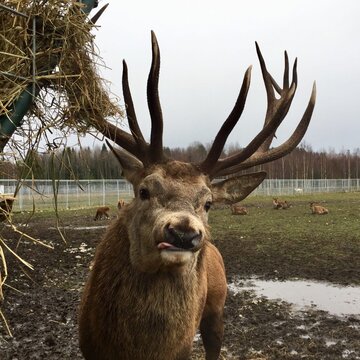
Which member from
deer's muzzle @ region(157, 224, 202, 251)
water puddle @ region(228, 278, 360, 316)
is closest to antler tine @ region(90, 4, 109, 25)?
deer's muzzle @ region(157, 224, 202, 251)

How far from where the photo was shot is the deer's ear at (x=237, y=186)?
5742 millimetres

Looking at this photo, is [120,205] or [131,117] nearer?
[131,117]

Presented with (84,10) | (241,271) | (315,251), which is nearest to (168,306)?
→ (84,10)

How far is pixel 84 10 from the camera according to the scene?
405 cm

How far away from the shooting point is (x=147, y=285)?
4.59m

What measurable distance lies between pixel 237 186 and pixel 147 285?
1.81 m

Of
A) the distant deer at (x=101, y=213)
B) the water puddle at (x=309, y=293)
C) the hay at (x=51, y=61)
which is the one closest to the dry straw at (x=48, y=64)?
the hay at (x=51, y=61)

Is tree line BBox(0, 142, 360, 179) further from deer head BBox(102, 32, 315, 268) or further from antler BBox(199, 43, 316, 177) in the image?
antler BBox(199, 43, 316, 177)

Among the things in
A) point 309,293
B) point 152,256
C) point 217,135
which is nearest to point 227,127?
point 217,135

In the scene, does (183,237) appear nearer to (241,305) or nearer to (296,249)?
(241,305)

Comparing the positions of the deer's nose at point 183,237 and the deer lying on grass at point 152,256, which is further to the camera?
the deer lying on grass at point 152,256

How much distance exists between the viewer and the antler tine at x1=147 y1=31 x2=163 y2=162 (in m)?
4.56

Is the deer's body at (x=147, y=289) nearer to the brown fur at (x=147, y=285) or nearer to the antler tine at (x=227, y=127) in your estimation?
the brown fur at (x=147, y=285)

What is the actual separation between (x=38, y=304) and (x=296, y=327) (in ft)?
14.6
